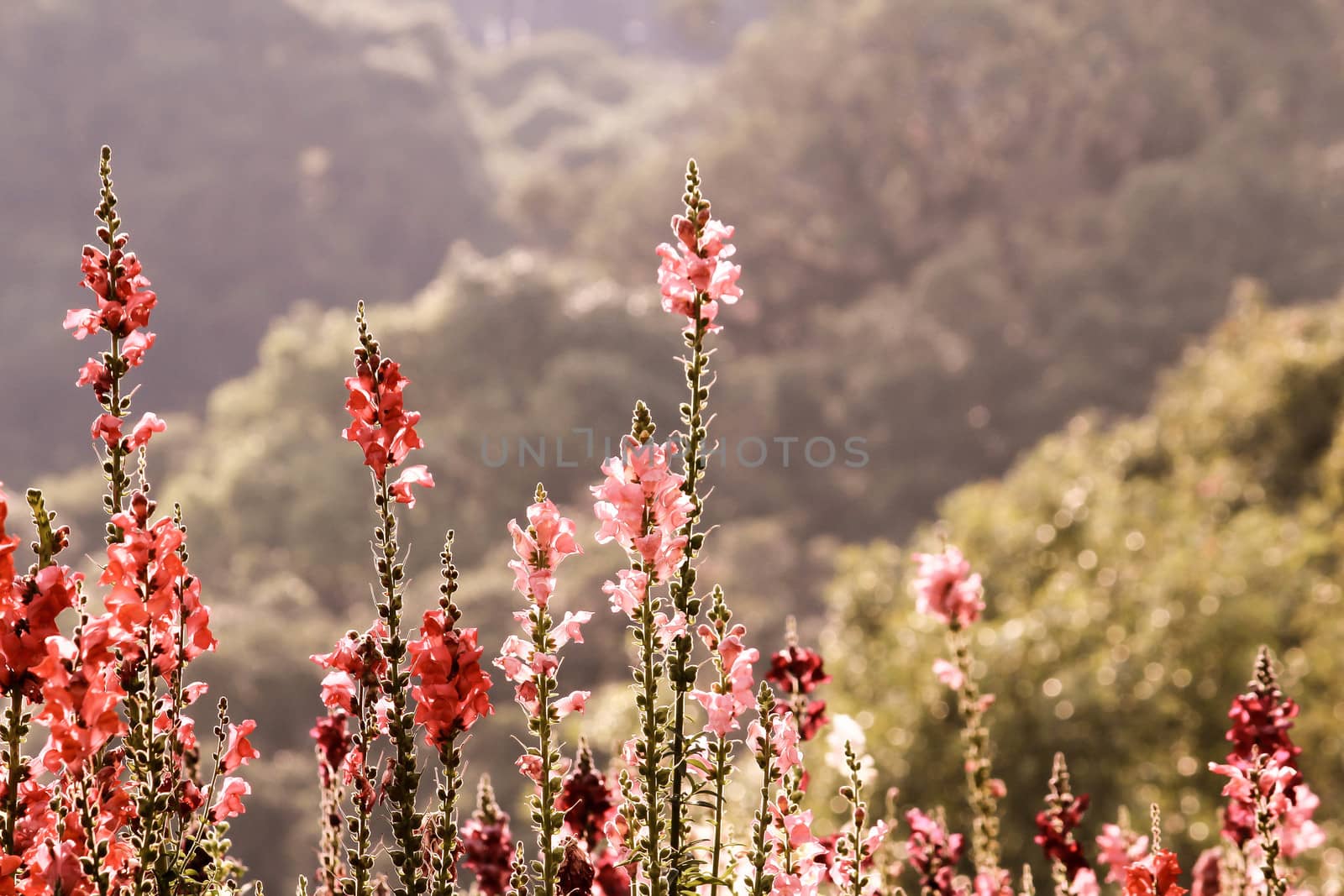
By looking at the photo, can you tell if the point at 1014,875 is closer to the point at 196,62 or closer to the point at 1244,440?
the point at 1244,440

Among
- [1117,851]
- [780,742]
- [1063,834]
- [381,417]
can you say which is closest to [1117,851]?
[1117,851]

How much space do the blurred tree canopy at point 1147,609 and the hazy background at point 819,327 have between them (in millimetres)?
45

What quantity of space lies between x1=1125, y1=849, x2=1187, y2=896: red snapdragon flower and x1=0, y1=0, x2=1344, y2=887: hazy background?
14.5 feet

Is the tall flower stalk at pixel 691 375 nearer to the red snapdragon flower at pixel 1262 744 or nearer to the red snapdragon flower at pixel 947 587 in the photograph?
the red snapdragon flower at pixel 1262 744

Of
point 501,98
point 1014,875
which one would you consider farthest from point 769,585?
point 501,98

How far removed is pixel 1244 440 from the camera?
14.0 m

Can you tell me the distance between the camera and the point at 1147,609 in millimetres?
10242

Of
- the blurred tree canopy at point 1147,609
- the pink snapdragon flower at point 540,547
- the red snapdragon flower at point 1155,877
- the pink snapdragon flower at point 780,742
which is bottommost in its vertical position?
the red snapdragon flower at point 1155,877

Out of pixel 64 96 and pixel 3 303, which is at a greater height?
pixel 64 96

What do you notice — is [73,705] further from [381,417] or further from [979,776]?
[979,776]

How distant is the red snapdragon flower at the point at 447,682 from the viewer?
2.00m

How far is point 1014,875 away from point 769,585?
14.5 meters

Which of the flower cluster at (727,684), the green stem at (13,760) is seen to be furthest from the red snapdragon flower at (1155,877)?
the green stem at (13,760)

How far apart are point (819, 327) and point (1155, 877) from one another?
29.2 metres
